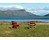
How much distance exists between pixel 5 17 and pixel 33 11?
0.25 metres

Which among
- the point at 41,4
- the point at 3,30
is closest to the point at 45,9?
the point at 41,4

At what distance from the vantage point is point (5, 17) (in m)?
5.54

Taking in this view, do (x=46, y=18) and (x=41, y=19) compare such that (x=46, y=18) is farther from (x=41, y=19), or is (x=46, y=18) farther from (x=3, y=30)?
(x=3, y=30)

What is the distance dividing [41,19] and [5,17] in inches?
12.6

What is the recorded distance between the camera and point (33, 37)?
5.55 meters

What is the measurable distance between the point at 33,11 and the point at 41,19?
10 centimetres

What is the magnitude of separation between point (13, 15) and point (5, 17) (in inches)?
2.9

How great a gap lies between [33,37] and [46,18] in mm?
205

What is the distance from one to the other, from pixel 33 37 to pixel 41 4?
0.99 feet

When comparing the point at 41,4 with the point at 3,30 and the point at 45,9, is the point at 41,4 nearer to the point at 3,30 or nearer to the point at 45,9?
the point at 45,9

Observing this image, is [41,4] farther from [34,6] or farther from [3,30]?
[3,30]

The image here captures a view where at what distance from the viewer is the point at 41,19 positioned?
5.53m

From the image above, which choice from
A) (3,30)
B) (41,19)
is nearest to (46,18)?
(41,19)

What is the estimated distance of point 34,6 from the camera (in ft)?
18.2
